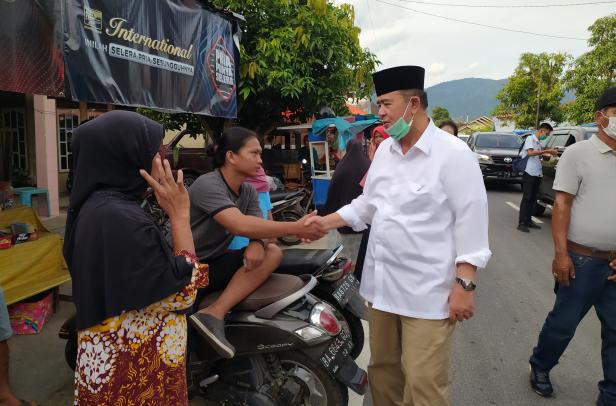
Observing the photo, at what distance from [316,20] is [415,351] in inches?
278

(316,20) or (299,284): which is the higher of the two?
(316,20)

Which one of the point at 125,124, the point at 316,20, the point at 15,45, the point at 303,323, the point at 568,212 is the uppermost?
the point at 316,20

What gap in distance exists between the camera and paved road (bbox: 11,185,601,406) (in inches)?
118

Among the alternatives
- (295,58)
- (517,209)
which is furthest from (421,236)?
(517,209)

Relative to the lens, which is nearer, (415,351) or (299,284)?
Result: (415,351)

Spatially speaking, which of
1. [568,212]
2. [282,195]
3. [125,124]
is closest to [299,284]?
[125,124]

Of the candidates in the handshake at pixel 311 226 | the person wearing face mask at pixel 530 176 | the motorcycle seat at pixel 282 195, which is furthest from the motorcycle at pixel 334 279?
the person wearing face mask at pixel 530 176

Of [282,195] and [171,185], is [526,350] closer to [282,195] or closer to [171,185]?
[171,185]

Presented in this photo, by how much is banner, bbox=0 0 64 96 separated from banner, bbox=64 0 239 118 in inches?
4.4

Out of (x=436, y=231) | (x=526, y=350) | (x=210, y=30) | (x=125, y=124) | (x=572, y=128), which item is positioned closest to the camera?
(x=125, y=124)

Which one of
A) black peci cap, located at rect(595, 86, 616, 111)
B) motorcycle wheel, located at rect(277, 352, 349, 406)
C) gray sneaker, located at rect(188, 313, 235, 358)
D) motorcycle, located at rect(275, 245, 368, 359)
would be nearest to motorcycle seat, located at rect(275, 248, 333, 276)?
motorcycle, located at rect(275, 245, 368, 359)

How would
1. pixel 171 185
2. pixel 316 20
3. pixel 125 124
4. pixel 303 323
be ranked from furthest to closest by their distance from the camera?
pixel 316 20 → pixel 303 323 → pixel 171 185 → pixel 125 124

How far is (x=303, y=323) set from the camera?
2.38m

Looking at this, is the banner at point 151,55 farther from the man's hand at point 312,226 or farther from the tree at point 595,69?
the tree at point 595,69
